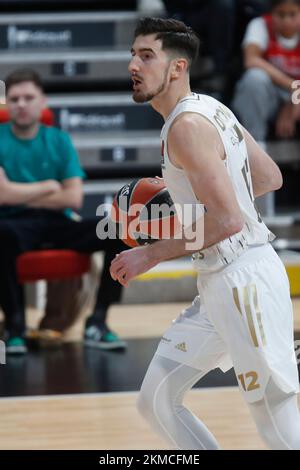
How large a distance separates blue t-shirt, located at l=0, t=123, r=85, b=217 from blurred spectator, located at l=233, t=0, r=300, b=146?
172 cm

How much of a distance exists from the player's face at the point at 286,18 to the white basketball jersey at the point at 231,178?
4624 mm

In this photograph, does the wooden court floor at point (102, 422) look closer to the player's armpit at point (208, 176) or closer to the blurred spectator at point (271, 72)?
the player's armpit at point (208, 176)

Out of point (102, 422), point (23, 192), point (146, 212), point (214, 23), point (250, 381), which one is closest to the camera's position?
point (250, 381)

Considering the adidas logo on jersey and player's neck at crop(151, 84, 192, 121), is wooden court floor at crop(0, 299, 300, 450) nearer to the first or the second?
the adidas logo on jersey

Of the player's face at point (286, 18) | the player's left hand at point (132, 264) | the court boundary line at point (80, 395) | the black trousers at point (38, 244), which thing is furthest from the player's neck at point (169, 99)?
the player's face at point (286, 18)

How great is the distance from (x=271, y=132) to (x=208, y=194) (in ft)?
16.4

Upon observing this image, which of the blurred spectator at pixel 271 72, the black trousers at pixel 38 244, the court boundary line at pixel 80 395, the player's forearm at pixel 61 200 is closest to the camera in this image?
the court boundary line at pixel 80 395

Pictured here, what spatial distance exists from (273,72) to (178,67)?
177 inches

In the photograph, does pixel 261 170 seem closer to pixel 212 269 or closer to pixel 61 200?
pixel 212 269

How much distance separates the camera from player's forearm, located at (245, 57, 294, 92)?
24.2ft

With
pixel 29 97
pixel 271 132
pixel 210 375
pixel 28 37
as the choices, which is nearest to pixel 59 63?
pixel 28 37

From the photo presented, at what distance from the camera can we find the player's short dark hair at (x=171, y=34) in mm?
3006

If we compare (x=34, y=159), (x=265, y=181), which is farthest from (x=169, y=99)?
(x=34, y=159)

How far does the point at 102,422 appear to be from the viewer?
4.34 metres
